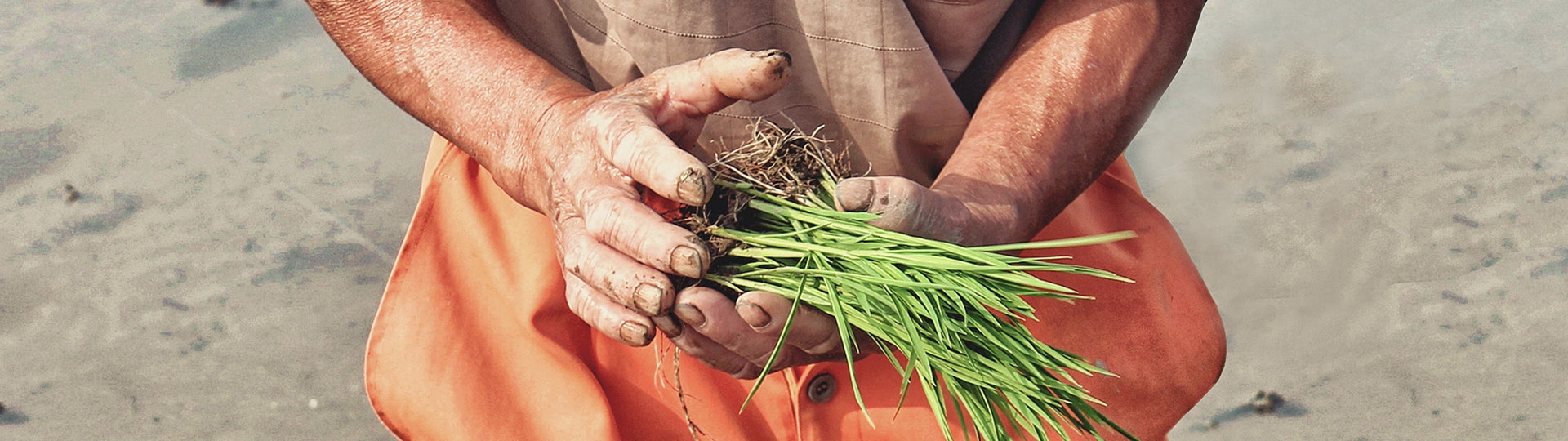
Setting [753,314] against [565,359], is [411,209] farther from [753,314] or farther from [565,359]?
[753,314]

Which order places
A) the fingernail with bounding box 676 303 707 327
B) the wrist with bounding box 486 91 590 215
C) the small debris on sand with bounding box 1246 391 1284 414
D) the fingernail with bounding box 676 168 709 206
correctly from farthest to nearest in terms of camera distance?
the small debris on sand with bounding box 1246 391 1284 414 → the wrist with bounding box 486 91 590 215 → the fingernail with bounding box 676 303 707 327 → the fingernail with bounding box 676 168 709 206

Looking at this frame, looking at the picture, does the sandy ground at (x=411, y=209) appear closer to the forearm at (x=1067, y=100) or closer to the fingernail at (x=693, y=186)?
the forearm at (x=1067, y=100)

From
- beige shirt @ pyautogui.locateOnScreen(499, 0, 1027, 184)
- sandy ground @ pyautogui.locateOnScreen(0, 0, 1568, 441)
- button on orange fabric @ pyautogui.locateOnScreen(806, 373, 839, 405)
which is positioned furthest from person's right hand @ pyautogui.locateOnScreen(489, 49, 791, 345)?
sandy ground @ pyautogui.locateOnScreen(0, 0, 1568, 441)

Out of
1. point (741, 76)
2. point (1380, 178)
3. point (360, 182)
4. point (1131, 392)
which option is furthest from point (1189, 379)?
point (360, 182)

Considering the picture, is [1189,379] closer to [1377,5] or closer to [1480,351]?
[1480,351]

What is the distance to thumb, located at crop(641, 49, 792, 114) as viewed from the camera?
1450 millimetres

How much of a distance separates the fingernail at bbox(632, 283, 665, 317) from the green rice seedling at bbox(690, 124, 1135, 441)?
0.10 meters

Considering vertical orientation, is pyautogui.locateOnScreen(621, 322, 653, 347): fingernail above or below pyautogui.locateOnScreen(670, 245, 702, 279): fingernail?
below

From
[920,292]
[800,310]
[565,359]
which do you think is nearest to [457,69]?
[565,359]

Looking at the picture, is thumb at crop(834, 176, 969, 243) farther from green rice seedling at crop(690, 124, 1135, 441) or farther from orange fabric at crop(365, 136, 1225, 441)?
orange fabric at crop(365, 136, 1225, 441)

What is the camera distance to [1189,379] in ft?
6.57

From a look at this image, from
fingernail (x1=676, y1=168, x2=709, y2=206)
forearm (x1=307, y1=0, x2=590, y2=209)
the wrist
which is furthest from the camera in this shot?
forearm (x1=307, y1=0, x2=590, y2=209)

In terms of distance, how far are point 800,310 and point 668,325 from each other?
0.18 m

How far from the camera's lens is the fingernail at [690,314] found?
1.51 m
